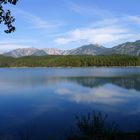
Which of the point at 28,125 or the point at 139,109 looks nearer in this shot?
the point at 28,125

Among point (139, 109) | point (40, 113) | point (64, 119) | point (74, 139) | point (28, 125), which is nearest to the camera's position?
point (74, 139)

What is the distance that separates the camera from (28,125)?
2791 cm

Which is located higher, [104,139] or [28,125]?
[104,139]

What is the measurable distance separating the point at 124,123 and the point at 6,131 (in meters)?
10.6

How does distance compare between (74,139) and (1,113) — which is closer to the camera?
(74,139)

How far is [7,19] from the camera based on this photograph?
15180 millimetres

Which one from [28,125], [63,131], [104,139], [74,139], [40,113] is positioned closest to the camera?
[104,139]

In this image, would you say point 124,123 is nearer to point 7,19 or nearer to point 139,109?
point 139,109

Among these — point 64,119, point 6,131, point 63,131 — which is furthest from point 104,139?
point 64,119

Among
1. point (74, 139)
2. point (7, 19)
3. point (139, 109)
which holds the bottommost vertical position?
point (139, 109)

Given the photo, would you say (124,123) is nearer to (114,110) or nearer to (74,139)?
(114,110)

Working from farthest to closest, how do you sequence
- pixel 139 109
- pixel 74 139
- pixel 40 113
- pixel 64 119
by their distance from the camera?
pixel 139 109 < pixel 40 113 < pixel 64 119 < pixel 74 139

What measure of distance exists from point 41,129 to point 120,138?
40.5 ft

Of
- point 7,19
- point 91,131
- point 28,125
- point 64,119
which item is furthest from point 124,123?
point 7,19
